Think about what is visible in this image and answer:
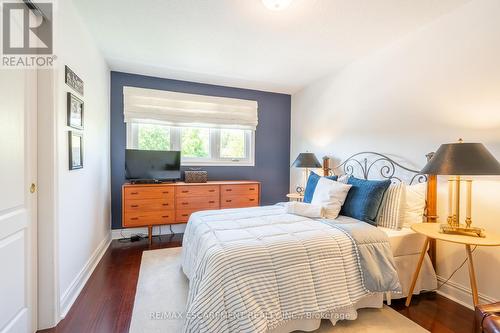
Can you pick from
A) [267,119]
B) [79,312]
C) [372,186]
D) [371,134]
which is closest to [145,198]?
[79,312]

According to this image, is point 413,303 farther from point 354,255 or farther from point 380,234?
point 354,255

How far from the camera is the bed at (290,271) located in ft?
4.40

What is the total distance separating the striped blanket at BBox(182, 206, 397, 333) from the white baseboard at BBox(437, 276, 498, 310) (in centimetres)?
98

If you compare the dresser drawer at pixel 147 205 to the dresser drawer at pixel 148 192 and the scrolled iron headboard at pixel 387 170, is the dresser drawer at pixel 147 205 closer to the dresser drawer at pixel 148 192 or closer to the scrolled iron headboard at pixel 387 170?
the dresser drawer at pixel 148 192

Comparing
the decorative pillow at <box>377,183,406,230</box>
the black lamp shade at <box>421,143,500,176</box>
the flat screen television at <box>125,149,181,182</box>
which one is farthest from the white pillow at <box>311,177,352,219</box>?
the flat screen television at <box>125,149,181,182</box>

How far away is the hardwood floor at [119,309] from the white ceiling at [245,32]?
2468 millimetres

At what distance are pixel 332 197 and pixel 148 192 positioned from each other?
2.36 metres

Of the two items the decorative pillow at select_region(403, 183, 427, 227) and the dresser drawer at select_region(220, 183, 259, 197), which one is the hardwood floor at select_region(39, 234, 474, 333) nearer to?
the decorative pillow at select_region(403, 183, 427, 227)

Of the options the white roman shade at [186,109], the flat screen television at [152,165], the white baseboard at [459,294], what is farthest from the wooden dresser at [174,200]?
the white baseboard at [459,294]

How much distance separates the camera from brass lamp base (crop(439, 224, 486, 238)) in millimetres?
1676

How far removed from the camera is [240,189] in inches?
147

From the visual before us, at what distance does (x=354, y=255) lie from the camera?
1.74 metres

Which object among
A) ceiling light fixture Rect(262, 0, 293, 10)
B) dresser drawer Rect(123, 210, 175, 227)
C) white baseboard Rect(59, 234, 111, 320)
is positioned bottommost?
white baseboard Rect(59, 234, 111, 320)

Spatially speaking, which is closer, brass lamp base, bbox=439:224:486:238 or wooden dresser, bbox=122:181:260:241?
brass lamp base, bbox=439:224:486:238
